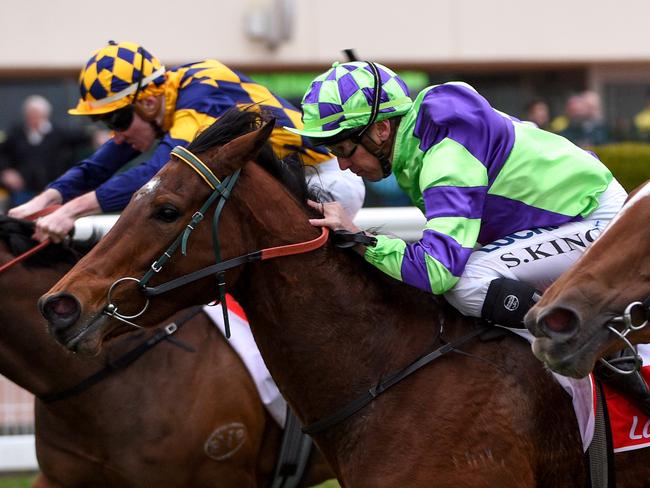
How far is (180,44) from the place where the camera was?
1325cm

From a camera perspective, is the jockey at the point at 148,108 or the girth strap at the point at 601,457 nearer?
the girth strap at the point at 601,457

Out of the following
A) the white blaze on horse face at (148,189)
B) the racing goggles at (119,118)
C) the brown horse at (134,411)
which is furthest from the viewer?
the racing goggles at (119,118)

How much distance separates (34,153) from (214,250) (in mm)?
6921

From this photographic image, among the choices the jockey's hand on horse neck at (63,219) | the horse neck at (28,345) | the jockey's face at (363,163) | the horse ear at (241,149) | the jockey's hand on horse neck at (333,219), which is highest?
the horse ear at (241,149)

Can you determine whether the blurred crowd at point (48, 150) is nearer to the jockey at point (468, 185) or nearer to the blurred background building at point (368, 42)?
the blurred background building at point (368, 42)

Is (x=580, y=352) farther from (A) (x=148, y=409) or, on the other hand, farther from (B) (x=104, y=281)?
(A) (x=148, y=409)

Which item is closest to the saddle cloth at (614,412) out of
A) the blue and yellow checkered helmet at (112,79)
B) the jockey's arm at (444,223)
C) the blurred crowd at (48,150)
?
the jockey's arm at (444,223)

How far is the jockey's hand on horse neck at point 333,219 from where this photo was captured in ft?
11.7

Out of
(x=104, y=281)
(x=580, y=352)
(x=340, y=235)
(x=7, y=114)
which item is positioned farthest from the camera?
(x=7, y=114)

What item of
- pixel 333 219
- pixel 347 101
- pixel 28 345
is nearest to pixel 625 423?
pixel 333 219

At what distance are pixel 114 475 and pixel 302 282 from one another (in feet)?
4.40

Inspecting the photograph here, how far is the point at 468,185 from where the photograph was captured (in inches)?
131

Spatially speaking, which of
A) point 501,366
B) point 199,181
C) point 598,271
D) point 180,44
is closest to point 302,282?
point 199,181

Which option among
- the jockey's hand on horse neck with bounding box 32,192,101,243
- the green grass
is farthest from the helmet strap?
the green grass
